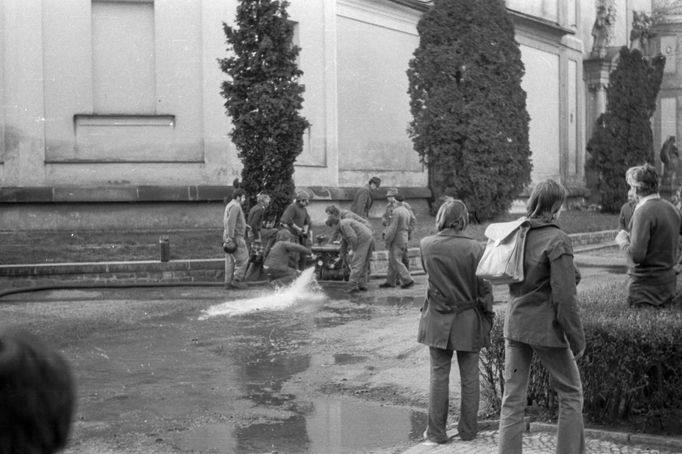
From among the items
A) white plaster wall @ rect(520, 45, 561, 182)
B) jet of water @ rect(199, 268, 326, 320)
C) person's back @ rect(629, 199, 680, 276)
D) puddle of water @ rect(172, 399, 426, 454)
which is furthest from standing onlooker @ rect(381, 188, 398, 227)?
white plaster wall @ rect(520, 45, 561, 182)

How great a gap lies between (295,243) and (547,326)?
11.0 meters

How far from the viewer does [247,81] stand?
19.1m

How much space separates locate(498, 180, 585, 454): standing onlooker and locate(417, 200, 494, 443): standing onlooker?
0.91 meters

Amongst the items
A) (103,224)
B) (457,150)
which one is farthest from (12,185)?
(457,150)

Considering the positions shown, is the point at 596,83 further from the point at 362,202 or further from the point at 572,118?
the point at 362,202

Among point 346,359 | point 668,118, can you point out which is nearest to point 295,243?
point 346,359

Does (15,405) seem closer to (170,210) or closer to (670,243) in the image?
(670,243)

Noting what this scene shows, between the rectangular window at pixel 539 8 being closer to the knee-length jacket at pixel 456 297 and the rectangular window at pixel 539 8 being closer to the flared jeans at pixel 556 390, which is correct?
the knee-length jacket at pixel 456 297

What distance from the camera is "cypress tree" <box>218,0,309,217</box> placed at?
1891 centimetres

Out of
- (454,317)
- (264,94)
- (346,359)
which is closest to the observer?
(454,317)

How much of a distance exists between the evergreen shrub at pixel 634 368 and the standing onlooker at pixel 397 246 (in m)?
9.95

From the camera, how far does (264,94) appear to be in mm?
18828

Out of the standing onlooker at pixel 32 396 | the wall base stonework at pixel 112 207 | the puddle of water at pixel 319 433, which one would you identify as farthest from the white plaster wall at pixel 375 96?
the standing onlooker at pixel 32 396

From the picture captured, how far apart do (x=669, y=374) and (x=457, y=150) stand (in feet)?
63.2
